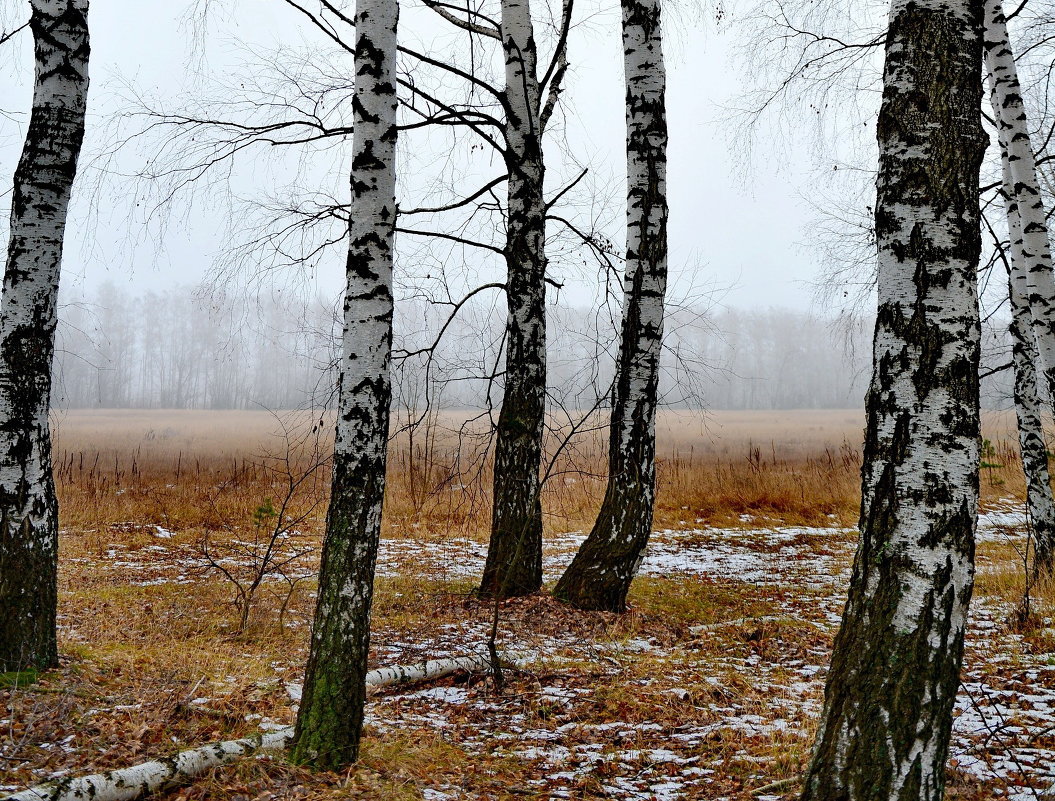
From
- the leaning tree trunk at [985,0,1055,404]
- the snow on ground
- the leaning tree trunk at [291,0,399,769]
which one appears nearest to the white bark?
the leaning tree trunk at [985,0,1055,404]

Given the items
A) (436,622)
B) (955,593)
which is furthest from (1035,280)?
(436,622)

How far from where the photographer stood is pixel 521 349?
599 cm

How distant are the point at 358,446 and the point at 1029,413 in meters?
6.67

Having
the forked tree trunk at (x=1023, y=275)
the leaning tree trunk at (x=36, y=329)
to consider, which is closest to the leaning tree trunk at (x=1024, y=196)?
the forked tree trunk at (x=1023, y=275)

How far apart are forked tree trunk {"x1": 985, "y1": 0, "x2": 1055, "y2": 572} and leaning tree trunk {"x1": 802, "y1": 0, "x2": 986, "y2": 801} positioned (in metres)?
4.02

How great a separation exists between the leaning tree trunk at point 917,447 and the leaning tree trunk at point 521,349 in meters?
3.65

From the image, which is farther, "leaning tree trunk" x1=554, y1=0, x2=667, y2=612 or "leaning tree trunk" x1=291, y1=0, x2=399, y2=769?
"leaning tree trunk" x1=554, y1=0, x2=667, y2=612

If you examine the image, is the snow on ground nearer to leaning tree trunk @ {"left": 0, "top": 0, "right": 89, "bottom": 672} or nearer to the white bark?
the white bark

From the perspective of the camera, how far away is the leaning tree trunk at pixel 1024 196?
555cm

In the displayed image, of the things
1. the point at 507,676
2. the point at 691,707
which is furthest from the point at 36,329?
the point at 691,707

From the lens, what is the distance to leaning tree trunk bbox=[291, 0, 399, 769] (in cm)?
290

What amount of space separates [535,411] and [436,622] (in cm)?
190

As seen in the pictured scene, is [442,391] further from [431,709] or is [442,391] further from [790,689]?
[790,689]

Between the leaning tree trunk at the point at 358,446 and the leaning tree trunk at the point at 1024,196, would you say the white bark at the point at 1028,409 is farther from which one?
the leaning tree trunk at the point at 358,446
